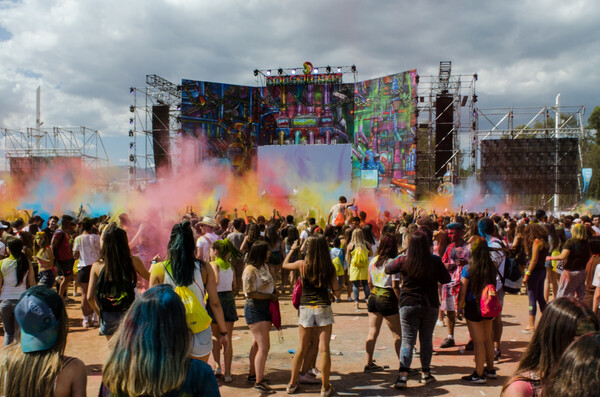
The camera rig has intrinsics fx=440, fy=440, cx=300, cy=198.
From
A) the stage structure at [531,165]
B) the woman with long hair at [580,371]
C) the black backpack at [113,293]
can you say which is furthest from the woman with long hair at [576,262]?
the stage structure at [531,165]

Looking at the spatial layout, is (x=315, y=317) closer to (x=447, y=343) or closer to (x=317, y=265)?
(x=317, y=265)

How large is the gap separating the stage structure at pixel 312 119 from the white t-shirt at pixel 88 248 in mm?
25499

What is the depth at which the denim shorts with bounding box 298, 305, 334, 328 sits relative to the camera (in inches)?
181

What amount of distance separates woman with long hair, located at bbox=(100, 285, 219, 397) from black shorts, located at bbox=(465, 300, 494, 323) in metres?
3.97

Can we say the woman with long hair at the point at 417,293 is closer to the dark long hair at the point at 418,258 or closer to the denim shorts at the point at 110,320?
the dark long hair at the point at 418,258

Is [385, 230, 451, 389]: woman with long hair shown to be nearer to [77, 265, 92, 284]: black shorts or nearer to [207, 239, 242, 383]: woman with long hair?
[207, 239, 242, 383]: woman with long hair

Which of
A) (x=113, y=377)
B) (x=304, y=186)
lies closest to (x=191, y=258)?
(x=113, y=377)

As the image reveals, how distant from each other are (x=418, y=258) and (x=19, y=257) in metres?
4.68

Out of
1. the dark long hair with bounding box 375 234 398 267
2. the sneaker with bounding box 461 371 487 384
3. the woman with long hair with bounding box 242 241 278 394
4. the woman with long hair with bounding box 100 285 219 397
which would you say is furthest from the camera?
the dark long hair with bounding box 375 234 398 267

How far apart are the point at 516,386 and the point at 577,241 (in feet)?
17.7

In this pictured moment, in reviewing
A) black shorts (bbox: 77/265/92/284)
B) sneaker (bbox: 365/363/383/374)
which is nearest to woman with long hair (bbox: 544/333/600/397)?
sneaker (bbox: 365/363/383/374)

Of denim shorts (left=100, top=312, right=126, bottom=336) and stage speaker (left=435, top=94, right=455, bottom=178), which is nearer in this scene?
denim shorts (left=100, top=312, right=126, bottom=336)

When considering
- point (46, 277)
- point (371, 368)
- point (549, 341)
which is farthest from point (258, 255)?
point (46, 277)

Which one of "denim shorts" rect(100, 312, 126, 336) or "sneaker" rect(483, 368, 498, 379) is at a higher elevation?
"denim shorts" rect(100, 312, 126, 336)
